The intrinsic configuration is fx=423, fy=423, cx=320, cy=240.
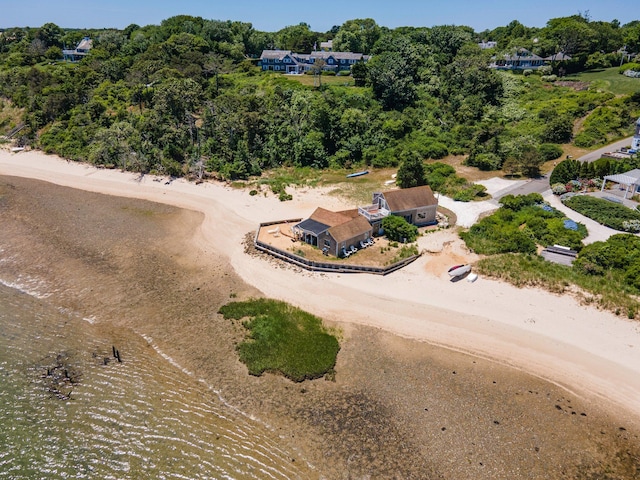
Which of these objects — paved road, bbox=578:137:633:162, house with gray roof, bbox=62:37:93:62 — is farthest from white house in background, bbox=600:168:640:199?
house with gray roof, bbox=62:37:93:62

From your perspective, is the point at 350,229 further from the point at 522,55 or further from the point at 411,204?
the point at 522,55

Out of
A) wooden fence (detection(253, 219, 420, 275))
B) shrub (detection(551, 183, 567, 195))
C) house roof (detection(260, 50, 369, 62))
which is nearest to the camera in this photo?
wooden fence (detection(253, 219, 420, 275))

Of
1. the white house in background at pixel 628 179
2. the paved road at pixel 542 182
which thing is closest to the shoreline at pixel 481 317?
the paved road at pixel 542 182

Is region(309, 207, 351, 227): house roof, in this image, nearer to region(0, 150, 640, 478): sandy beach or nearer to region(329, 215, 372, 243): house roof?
region(329, 215, 372, 243): house roof

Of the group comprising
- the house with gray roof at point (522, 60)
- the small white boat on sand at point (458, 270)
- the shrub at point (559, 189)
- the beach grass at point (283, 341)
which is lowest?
the beach grass at point (283, 341)

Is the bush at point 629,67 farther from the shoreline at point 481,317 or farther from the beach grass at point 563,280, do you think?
the shoreline at point 481,317

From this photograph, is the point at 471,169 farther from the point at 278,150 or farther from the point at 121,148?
the point at 121,148
